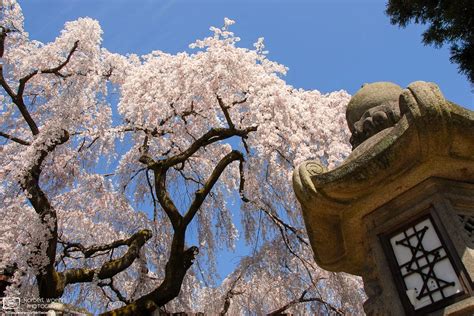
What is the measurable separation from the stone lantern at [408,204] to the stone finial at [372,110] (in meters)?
0.01

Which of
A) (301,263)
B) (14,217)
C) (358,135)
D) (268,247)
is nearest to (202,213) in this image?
(268,247)

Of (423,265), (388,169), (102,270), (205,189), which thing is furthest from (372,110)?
(102,270)

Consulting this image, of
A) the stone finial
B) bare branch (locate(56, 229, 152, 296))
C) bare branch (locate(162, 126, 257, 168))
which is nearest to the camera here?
the stone finial

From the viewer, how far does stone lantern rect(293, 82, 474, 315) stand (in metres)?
2.94

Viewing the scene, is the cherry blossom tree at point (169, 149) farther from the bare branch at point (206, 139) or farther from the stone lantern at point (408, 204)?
the stone lantern at point (408, 204)

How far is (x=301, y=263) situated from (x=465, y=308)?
271 inches

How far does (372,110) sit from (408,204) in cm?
104

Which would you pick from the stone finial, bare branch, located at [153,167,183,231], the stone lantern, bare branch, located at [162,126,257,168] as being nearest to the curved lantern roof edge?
the stone lantern

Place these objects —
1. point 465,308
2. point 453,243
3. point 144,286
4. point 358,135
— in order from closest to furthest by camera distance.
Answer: point 465,308 → point 453,243 → point 358,135 → point 144,286

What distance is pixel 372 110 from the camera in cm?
392

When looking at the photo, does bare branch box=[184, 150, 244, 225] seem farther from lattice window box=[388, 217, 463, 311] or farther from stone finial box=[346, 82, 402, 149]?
lattice window box=[388, 217, 463, 311]

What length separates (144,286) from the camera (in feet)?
27.2

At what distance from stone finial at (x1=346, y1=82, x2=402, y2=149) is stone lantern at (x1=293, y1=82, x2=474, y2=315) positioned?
0.01m

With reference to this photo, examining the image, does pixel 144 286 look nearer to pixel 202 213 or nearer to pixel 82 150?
pixel 202 213
